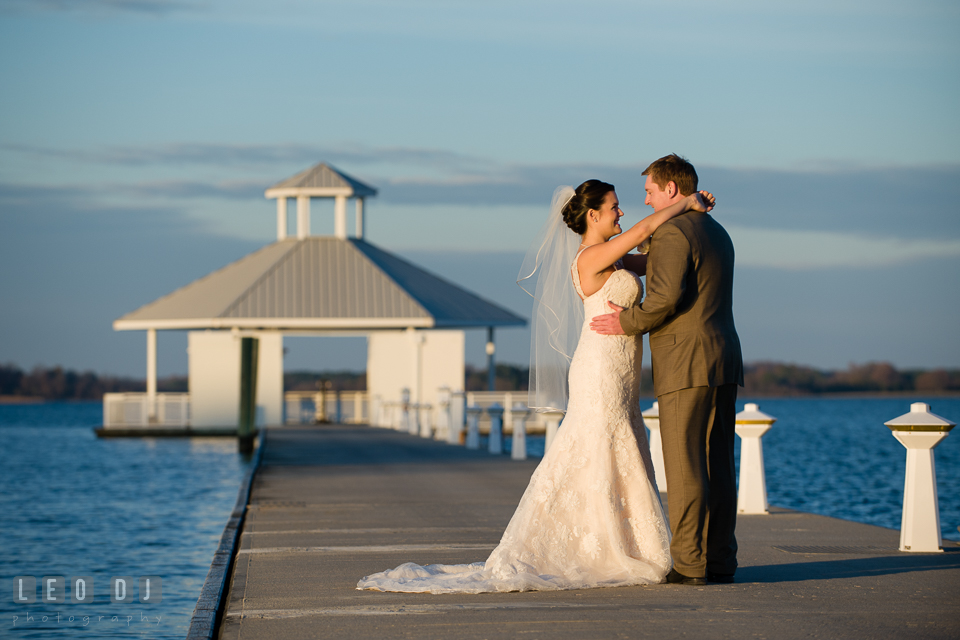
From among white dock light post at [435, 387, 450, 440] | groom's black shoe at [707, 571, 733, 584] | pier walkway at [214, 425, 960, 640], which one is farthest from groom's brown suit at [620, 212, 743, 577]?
white dock light post at [435, 387, 450, 440]

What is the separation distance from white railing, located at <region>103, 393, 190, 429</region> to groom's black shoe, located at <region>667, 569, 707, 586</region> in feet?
105

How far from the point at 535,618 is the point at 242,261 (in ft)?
116

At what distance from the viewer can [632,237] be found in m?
5.62

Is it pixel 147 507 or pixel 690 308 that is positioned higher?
pixel 690 308

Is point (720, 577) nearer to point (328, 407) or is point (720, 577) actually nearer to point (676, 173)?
point (676, 173)

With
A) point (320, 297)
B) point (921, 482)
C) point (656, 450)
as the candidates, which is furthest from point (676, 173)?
point (320, 297)

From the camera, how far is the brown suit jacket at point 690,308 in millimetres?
5457

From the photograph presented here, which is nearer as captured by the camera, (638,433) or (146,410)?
Answer: (638,433)

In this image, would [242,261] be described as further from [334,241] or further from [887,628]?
[887,628]

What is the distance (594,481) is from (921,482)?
2.79 metres

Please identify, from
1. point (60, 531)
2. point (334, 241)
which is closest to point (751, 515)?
point (60, 531)

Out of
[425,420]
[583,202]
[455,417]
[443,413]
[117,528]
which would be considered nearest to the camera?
[583,202]

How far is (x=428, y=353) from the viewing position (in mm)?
33406

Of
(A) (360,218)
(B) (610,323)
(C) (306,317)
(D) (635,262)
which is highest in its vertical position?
(A) (360,218)
